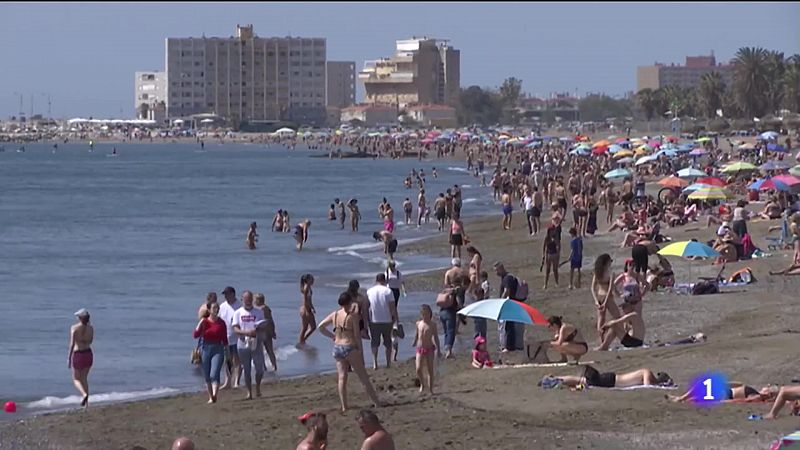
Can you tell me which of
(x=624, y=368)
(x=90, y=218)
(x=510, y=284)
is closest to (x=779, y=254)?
(x=510, y=284)

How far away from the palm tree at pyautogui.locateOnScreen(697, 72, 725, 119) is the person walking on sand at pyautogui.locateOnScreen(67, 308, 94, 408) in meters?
110

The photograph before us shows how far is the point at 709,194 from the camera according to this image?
31.6 m

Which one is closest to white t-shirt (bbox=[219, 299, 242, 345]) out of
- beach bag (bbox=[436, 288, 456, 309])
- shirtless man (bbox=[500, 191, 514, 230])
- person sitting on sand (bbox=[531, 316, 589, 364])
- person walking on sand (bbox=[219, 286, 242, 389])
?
person walking on sand (bbox=[219, 286, 242, 389])

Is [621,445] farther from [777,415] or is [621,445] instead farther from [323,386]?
[323,386]

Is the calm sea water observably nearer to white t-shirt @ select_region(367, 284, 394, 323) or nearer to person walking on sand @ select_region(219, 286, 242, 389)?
person walking on sand @ select_region(219, 286, 242, 389)

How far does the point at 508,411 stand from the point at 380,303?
11.5 ft

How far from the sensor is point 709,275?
922 inches

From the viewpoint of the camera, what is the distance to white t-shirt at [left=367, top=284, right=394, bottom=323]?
16.5 metres

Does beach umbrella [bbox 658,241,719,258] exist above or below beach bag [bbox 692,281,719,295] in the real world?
above

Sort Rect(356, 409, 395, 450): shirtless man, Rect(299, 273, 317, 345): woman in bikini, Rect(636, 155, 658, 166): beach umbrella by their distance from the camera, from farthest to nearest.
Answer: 1. Rect(636, 155, 658, 166): beach umbrella
2. Rect(299, 273, 317, 345): woman in bikini
3. Rect(356, 409, 395, 450): shirtless man

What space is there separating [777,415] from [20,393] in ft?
31.4

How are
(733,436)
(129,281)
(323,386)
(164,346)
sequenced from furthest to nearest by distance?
1. (129,281)
2. (164,346)
3. (323,386)
4. (733,436)

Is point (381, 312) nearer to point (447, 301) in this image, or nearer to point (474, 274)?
point (447, 301)

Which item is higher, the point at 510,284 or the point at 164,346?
the point at 510,284
